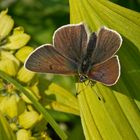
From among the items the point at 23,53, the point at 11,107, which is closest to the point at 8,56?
the point at 23,53

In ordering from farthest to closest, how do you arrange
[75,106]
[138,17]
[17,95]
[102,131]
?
[75,106] → [17,95] → [138,17] → [102,131]

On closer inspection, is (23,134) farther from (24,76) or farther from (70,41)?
(70,41)

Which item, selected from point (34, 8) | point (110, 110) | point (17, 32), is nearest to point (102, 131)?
point (110, 110)

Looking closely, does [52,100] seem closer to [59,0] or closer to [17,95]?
[17,95]

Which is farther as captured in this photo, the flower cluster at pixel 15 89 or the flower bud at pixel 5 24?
the flower bud at pixel 5 24

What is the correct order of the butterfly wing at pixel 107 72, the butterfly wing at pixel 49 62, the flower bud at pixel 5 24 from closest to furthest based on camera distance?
the butterfly wing at pixel 107 72 → the butterfly wing at pixel 49 62 → the flower bud at pixel 5 24

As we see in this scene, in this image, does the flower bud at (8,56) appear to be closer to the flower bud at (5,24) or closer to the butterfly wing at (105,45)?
the flower bud at (5,24)

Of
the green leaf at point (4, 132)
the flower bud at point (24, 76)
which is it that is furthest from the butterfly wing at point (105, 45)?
the green leaf at point (4, 132)
